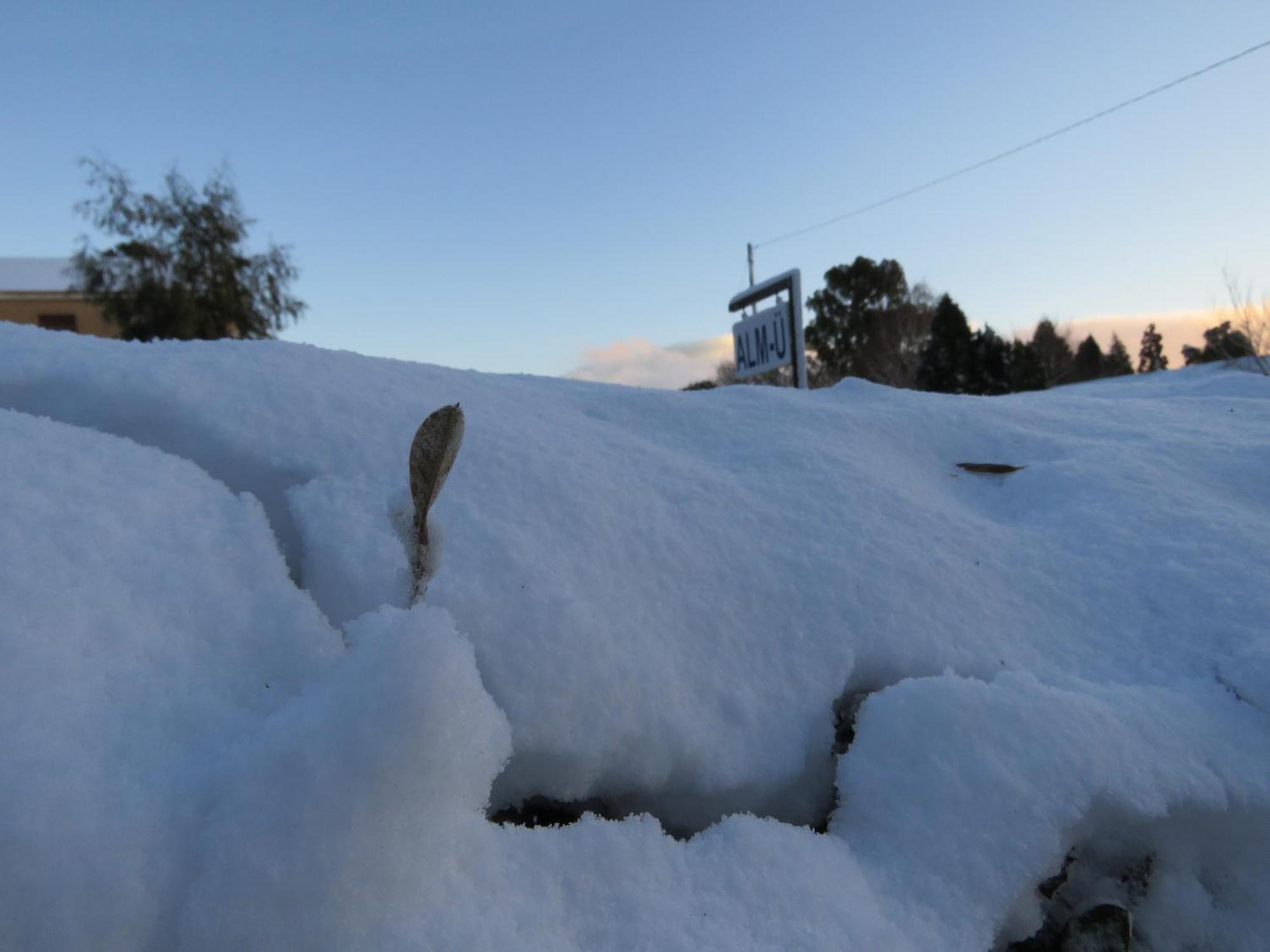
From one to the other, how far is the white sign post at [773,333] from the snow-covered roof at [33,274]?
2132cm

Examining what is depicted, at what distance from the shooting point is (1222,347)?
12727mm

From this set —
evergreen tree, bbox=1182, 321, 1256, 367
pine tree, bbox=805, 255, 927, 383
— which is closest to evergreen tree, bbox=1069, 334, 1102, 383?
evergreen tree, bbox=1182, 321, 1256, 367

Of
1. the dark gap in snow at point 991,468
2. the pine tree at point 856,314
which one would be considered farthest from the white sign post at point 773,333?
the pine tree at point 856,314

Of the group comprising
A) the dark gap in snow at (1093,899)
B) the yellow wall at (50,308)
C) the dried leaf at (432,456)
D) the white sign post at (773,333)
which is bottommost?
the dark gap in snow at (1093,899)

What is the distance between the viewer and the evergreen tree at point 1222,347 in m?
12.2

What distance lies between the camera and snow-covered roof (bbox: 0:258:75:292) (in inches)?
829

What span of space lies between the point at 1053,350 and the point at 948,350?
37.0 feet

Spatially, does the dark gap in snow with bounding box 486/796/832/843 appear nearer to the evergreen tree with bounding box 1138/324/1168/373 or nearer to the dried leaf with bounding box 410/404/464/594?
the dried leaf with bounding box 410/404/464/594

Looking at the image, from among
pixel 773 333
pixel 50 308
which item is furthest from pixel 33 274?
pixel 773 333

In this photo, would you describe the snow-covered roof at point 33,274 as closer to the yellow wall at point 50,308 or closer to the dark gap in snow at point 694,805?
the yellow wall at point 50,308

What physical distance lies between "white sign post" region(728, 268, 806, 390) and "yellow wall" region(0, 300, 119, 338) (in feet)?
64.8

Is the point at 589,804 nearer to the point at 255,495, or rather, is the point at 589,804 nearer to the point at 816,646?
the point at 816,646

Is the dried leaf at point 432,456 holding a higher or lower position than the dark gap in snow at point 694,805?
higher

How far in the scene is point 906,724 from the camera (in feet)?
3.43
